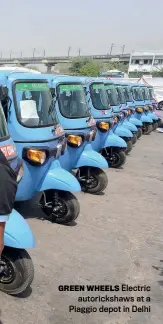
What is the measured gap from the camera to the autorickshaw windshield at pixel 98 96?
7.57m

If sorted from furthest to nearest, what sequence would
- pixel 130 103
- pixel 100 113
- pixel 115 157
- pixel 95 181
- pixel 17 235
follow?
pixel 130 103, pixel 115 157, pixel 100 113, pixel 95 181, pixel 17 235

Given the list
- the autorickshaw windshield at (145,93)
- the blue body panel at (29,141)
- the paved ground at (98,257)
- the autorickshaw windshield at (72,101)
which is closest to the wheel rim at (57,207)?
the paved ground at (98,257)

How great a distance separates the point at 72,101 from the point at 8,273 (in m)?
3.43

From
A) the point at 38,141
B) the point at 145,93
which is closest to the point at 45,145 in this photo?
the point at 38,141

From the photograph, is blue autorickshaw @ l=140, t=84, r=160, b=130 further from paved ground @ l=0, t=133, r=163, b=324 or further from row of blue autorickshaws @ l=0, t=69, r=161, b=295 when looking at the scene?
paved ground @ l=0, t=133, r=163, b=324

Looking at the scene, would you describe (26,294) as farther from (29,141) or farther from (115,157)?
(115,157)

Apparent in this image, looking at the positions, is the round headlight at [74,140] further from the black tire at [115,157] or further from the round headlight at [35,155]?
the black tire at [115,157]

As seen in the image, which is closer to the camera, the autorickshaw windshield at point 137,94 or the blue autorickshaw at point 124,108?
the blue autorickshaw at point 124,108

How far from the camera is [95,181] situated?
6574mm

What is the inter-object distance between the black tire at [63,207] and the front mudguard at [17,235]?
1768mm

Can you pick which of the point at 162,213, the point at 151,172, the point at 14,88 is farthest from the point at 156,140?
the point at 14,88

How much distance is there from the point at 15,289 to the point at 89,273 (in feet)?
2.98

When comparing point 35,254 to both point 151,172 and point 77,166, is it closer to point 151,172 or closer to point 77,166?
point 77,166

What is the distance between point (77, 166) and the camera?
611 centimetres
